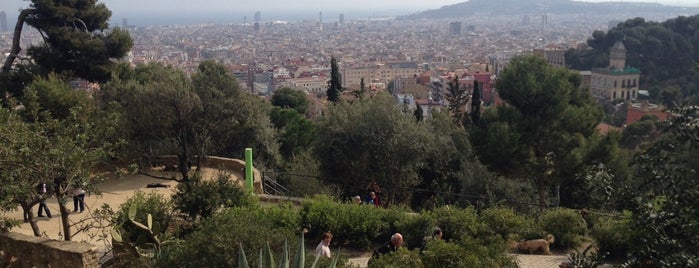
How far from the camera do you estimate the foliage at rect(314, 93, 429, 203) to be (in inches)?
471

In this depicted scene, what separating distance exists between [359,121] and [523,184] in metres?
3.75

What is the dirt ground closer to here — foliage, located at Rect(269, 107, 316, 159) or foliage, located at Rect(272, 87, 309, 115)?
foliage, located at Rect(269, 107, 316, 159)

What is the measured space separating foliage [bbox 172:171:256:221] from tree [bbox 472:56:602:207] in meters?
6.55

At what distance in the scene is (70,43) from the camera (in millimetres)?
13375

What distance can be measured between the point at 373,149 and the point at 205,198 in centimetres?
564

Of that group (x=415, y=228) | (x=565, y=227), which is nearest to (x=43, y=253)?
(x=415, y=228)

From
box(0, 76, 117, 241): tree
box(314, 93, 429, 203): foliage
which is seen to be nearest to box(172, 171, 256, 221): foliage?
box(0, 76, 117, 241): tree

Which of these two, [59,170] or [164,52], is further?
[164,52]

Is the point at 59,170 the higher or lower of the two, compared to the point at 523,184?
higher

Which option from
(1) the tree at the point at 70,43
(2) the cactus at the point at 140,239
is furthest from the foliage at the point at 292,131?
(2) the cactus at the point at 140,239

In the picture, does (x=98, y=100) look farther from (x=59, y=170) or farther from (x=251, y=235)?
(x=251, y=235)

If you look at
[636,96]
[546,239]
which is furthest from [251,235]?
[636,96]

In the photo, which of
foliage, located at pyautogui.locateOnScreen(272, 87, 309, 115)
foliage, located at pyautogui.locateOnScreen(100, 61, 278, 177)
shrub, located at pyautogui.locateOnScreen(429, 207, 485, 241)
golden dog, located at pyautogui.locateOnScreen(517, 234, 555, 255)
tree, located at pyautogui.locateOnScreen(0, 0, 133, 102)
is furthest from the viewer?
foliage, located at pyautogui.locateOnScreen(272, 87, 309, 115)

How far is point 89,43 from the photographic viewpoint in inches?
531
